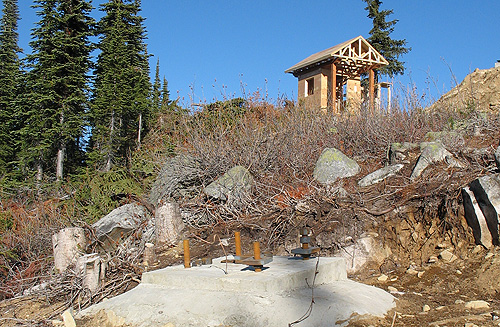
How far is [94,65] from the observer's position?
14.4m

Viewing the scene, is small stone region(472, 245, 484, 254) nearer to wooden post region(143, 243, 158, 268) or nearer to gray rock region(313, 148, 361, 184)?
gray rock region(313, 148, 361, 184)

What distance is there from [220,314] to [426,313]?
5.97 ft

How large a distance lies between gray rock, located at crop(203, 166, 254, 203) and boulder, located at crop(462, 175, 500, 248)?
129 inches

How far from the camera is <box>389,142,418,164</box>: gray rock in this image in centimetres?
711

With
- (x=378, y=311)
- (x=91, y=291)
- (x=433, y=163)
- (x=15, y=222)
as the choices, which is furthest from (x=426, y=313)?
(x=15, y=222)

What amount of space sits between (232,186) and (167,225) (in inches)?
51.0

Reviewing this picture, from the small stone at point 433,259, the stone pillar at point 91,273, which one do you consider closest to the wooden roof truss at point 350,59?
the small stone at point 433,259

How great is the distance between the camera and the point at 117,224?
285 inches

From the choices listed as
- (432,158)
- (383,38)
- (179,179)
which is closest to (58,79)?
(179,179)

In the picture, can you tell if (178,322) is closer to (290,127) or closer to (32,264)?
(32,264)

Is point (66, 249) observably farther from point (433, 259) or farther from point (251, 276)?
point (433, 259)

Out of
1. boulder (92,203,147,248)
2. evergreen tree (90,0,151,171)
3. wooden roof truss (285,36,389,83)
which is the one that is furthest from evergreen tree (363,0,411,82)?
boulder (92,203,147,248)

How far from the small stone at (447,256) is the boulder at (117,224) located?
186 inches

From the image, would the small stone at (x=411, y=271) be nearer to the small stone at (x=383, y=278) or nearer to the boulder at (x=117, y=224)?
the small stone at (x=383, y=278)
